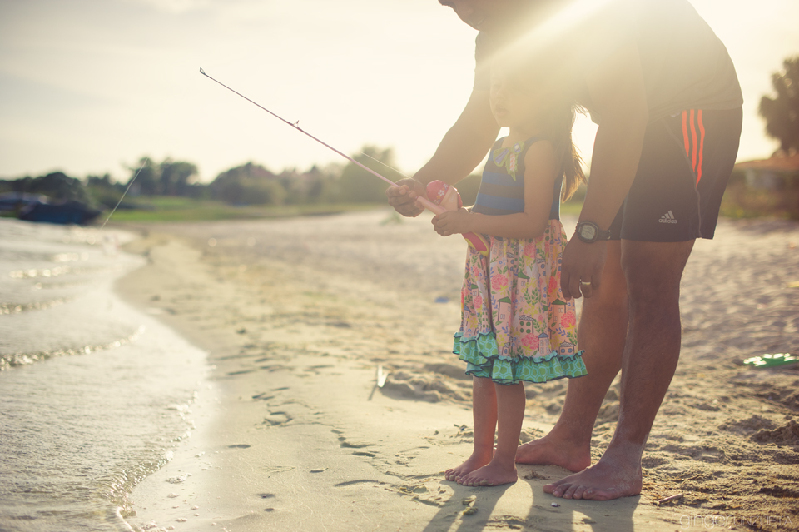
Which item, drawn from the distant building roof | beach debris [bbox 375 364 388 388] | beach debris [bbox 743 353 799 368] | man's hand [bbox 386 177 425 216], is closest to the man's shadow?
man's hand [bbox 386 177 425 216]

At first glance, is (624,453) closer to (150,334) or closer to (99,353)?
(99,353)

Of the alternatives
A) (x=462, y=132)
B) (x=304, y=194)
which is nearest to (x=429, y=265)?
(x=462, y=132)

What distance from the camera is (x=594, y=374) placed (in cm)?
208

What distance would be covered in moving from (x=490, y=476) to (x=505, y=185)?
0.89 m

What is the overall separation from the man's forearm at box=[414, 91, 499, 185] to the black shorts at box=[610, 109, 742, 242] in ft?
1.84

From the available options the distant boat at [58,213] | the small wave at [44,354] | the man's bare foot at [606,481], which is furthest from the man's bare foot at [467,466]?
the distant boat at [58,213]

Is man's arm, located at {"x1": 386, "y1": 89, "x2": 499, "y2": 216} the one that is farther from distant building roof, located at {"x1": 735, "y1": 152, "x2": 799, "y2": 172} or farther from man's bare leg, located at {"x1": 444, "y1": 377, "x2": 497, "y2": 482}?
distant building roof, located at {"x1": 735, "y1": 152, "x2": 799, "y2": 172}

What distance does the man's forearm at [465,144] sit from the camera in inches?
84.4

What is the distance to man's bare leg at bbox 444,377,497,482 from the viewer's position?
184 centimetres

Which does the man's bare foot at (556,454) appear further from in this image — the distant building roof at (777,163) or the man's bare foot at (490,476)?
the distant building roof at (777,163)

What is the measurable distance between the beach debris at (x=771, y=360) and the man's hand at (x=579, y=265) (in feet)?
7.17

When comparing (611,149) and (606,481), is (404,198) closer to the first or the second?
(611,149)

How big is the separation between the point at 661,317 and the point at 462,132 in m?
0.94

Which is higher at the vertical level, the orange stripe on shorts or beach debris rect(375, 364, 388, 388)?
the orange stripe on shorts
